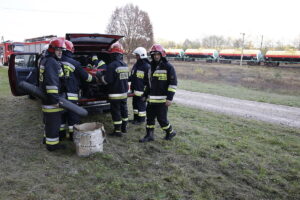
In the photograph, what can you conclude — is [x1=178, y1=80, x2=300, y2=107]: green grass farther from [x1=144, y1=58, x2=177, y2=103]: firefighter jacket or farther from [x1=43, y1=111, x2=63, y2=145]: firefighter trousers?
[x1=43, y1=111, x2=63, y2=145]: firefighter trousers

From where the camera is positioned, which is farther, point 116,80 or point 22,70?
point 22,70

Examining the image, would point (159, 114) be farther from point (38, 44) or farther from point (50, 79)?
point (38, 44)

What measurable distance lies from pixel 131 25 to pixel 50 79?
25430 millimetres

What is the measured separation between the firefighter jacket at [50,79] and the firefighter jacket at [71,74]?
21 cm

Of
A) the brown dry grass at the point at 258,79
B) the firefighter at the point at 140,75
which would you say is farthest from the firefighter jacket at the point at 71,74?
the brown dry grass at the point at 258,79

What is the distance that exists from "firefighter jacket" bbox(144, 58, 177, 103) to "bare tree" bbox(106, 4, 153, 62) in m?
23.1

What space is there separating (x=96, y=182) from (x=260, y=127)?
4527 millimetres

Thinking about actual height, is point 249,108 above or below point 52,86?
below

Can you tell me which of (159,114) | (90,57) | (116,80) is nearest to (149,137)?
(159,114)

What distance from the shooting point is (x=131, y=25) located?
27875 millimetres

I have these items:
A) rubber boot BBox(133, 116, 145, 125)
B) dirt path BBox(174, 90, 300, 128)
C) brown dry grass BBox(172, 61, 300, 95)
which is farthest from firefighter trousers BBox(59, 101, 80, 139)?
brown dry grass BBox(172, 61, 300, 95)

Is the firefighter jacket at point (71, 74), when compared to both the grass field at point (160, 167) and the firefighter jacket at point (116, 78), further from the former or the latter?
the grass field at point (160, 167)

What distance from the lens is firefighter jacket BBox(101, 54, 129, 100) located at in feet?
15.6

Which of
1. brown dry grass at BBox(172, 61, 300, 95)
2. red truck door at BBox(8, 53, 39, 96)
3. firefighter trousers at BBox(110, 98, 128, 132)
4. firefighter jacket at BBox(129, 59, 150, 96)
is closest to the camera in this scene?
firefighter trousers at BBox(110, 98, 128, 132)
